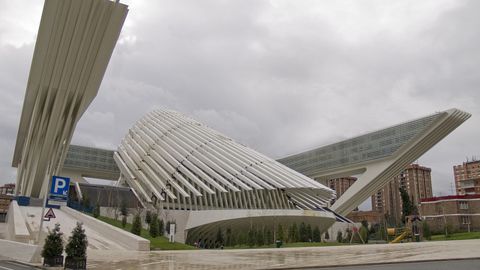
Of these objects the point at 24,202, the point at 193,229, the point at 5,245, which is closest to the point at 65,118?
the point at 24,202

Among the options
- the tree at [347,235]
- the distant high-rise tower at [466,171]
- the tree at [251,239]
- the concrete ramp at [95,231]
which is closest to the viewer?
the concrete ramp at [95,231]

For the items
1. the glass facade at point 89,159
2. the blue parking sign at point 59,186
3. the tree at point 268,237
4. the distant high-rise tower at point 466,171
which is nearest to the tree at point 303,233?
the tree at point 268,237

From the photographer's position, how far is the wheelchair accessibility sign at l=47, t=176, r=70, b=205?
17.0m

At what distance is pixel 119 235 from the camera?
27.1 m

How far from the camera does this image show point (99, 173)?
80.8m

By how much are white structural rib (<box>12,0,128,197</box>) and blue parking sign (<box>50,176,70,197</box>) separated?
46.8 feet

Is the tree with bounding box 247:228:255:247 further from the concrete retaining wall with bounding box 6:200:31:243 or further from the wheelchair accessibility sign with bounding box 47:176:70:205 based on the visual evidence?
the wheelchair accessibility sign with bounding box 47:176:70:205

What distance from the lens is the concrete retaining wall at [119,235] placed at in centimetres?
2473

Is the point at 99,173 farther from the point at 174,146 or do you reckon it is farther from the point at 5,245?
the point at 5,245

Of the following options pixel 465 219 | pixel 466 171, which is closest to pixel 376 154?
pixel 465 219

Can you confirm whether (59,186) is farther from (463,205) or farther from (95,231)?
(463,205)

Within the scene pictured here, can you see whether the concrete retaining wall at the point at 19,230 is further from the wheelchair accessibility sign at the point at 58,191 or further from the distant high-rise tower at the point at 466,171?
the distant high-rise tower at the point at 466,171

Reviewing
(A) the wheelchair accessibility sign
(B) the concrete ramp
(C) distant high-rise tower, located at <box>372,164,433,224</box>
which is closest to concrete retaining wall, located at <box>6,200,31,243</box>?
(B) the concrete ramp

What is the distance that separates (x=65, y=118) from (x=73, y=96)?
12.9 feet
